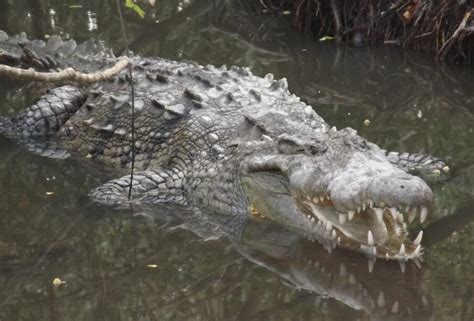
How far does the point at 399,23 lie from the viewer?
10500 mm

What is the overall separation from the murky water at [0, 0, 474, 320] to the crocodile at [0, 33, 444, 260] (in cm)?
20

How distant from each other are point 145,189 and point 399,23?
4.80 metres

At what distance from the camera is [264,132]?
6.70m

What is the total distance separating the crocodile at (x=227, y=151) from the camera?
5641 mm

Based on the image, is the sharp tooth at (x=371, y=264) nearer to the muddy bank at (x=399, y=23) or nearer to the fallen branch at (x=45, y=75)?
the fallen branch at (x=45, y=75)

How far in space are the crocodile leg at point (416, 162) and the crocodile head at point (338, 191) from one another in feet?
3.42

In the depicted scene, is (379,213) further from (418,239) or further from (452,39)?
(452,39)

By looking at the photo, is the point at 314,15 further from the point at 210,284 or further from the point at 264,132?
the point at 210,284

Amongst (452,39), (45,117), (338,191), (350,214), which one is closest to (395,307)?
(350,214)

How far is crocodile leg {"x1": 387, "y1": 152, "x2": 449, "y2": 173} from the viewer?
725cm

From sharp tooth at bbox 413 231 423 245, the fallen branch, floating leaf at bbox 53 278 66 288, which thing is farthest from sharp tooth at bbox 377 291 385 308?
the fallen branch

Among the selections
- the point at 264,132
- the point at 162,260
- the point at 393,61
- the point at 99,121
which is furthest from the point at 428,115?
the point at 162,260

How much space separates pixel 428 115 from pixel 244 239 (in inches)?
125

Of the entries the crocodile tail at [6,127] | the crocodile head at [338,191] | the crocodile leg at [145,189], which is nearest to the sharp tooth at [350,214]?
the crocodile head at [338,191]
